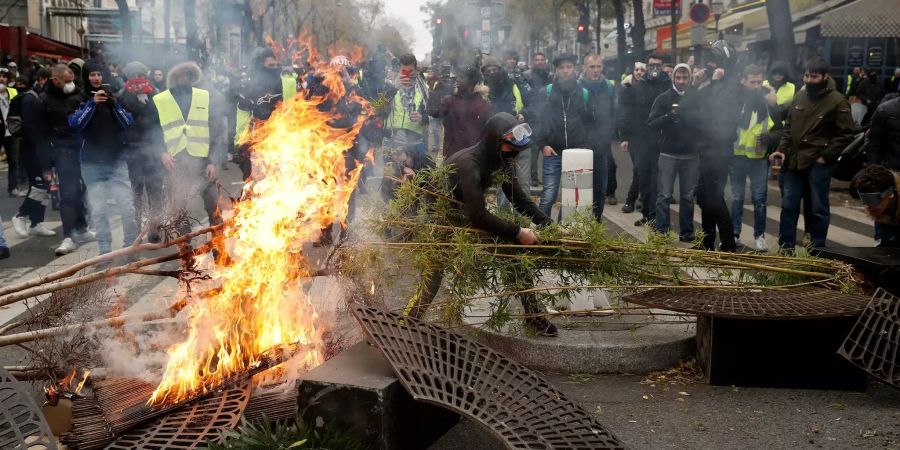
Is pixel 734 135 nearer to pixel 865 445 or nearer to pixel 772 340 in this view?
pixel 772 340

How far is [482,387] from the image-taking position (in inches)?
152

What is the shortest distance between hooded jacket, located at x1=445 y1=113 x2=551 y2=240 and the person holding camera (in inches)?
179

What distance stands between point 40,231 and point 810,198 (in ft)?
28.4

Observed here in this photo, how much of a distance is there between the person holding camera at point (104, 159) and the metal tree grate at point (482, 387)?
5246 millimetres

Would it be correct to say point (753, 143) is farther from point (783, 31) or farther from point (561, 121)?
point (783, 31)

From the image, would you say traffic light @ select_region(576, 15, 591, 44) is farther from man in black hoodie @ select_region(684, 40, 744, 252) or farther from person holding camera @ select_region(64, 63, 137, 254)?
person holding camera @ select_region(64, 63, 137, 254)

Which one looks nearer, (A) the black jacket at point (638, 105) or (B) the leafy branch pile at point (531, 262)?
(B) the leafy branch pile at point (531, 262)

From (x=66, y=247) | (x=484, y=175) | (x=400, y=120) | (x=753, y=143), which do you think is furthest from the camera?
(x=400, y=120)

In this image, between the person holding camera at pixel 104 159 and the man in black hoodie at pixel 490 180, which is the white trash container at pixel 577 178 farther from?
the person holding camera at pixel 104 159

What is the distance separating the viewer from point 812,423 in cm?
468

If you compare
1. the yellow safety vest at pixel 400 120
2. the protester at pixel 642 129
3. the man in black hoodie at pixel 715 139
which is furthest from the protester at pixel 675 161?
the yellow safety vest at pixel 400 120

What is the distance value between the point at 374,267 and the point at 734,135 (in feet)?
17.6

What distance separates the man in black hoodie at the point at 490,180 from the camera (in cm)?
527

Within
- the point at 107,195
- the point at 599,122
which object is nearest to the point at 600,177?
the point at 599,122
